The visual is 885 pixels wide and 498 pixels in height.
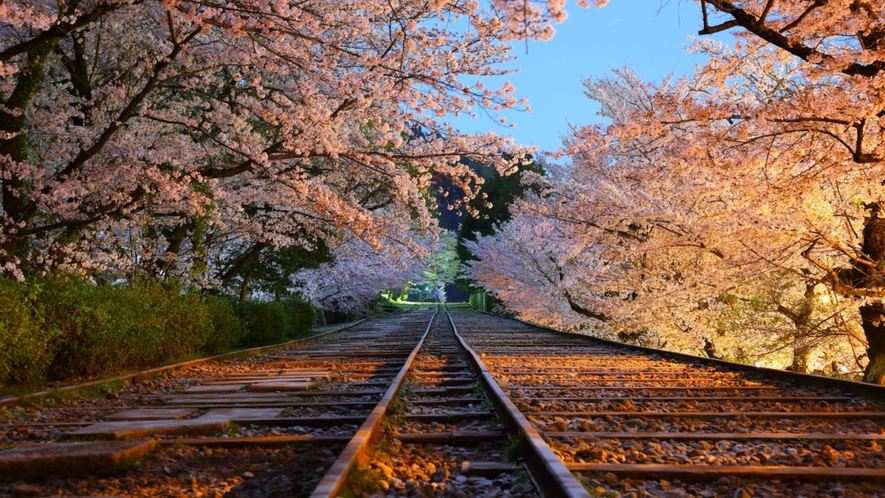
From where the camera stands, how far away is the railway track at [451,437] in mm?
3746

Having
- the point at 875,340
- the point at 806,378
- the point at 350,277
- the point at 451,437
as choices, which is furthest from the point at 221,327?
the point at 350,277

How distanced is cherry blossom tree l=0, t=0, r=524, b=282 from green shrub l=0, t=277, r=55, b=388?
171 cm

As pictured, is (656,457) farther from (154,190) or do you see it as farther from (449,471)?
(154,190)

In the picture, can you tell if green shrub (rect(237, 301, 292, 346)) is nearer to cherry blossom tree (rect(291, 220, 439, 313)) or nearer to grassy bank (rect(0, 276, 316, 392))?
grassy bank (rect(0, 276, 316, 392))

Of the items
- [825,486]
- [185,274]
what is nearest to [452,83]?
[825,486]

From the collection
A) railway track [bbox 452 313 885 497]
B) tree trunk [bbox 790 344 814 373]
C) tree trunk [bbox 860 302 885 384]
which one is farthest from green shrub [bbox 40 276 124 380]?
tree trunk [bbox 790 344 814 373]

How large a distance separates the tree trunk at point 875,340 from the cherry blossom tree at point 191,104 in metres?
6.26

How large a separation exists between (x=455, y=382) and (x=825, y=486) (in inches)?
201

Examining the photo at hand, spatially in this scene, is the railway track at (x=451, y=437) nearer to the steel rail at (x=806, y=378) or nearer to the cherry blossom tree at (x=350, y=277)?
the steel rail at (x=806, y=378)

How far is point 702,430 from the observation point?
5.27 m

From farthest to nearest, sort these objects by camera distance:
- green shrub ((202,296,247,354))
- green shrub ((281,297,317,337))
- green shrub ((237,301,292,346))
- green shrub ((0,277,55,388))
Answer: green shrub ((281,297,317,337)) → green shrub ((237,301,292,346)) → green shrub ((202,296,247,354)) → green shrub ((0,277,55,388))

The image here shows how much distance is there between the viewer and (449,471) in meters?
4.19

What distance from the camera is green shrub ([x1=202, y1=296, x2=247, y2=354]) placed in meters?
13.4

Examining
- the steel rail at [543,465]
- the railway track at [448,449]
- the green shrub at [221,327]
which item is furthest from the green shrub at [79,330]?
the steel rail at [543,465]
